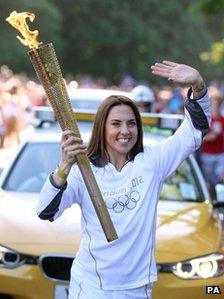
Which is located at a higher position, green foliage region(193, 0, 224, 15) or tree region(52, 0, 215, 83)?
tree region(52, 0, 215, 83)

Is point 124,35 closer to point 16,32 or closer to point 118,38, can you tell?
point 118,38

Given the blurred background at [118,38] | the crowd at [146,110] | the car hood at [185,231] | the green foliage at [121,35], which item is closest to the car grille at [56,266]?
the car hood at [185,231]

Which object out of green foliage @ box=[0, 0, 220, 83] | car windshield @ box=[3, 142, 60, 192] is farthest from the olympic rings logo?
green foliage @ box=[0, 0, 220, 83]

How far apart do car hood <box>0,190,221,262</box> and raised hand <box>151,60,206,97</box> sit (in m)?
1.79

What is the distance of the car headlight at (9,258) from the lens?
6.09 meters

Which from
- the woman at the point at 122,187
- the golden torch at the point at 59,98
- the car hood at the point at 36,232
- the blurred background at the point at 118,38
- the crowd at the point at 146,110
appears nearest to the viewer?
the golden torch at the point at 59,98

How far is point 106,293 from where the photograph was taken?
4328 mm

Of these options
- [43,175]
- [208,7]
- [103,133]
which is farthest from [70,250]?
[208,7]

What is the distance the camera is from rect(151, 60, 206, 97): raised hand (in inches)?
174

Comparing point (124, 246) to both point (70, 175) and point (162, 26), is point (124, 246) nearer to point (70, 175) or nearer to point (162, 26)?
point (70, 175)

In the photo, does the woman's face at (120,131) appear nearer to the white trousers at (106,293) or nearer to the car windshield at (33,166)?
the white trousers at (106,293)

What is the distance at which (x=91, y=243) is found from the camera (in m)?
4.36

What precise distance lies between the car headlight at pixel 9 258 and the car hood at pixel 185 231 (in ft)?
2.83

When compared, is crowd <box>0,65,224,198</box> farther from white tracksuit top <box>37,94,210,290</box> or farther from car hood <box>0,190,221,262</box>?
white tracksuit top <box>37,94,210,290</box>
